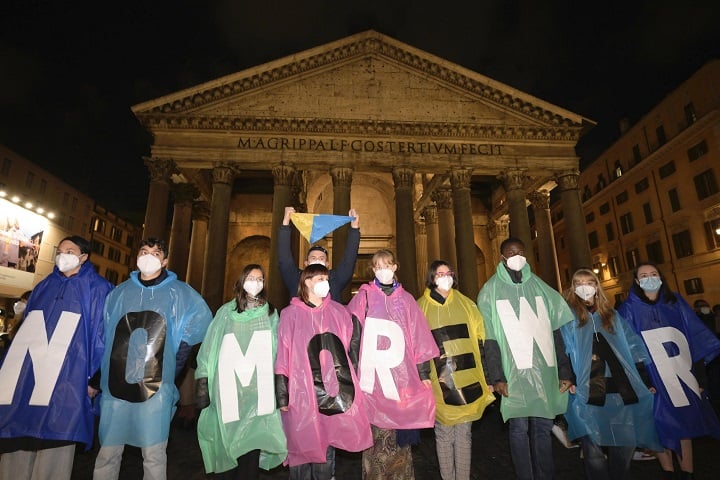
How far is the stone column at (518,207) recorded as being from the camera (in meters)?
15.6

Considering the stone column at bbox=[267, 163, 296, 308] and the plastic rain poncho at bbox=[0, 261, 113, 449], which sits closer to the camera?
the plastic rain poncho at bbox=[0, 261, 113, 449]

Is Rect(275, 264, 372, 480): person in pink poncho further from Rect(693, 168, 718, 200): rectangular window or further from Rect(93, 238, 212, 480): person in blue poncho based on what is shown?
Rect(693, 168, 718, 200): rectangular window

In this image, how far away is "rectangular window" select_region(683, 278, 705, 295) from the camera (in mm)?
24152

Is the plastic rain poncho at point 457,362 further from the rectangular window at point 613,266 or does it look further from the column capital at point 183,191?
the rectangular window at point 613,266

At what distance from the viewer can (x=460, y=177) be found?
16.0 meters

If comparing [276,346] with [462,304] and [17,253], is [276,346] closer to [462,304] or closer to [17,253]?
[462,304]

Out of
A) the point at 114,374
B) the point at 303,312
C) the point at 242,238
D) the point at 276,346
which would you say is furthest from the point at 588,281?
the point at 242,238

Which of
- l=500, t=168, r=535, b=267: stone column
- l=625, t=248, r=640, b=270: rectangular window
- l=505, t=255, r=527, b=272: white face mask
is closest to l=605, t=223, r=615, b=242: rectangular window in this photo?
l=625, t=248, r=640, b=270: rectangular window

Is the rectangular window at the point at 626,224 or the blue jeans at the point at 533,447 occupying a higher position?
the rectangular window at the point at 626,224

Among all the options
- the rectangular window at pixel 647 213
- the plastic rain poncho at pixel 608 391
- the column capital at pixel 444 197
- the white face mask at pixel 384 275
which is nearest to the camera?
the plastic rain poncho at pixel 608 391

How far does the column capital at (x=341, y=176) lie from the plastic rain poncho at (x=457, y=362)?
1179cm

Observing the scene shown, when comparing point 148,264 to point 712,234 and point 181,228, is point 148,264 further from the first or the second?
point 712,234

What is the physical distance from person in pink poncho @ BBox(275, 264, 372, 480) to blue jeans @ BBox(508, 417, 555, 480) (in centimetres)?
155

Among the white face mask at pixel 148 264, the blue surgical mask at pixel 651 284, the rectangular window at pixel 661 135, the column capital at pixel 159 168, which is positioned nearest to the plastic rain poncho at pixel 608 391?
the blue surgical mask at pixel 651 284
